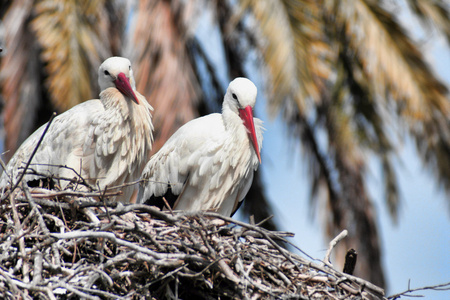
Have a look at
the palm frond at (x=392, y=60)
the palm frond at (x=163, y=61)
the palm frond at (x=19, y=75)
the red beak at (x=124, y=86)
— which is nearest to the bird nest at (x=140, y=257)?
the red beak at (x=124, y=86)

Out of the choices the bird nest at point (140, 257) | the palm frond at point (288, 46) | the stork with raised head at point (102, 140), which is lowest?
the bird nest at point (140, 257)

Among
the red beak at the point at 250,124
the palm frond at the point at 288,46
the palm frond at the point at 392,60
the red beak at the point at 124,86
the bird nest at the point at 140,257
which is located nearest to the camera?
the bird nest at the point at 140,257

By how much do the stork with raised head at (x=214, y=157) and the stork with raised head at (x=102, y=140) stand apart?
0.22m

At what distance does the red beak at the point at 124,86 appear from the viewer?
4.85 m

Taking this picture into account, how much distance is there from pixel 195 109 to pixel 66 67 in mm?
1273

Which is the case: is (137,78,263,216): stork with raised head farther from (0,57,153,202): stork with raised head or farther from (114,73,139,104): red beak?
(114,73,139,104): red beak

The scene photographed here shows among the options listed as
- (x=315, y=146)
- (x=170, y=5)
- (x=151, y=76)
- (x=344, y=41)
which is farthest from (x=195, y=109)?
(x=315, y=146)

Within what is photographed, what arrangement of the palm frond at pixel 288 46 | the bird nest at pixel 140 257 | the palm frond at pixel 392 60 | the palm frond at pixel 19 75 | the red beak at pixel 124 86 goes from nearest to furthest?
1. the bird nest at pixel 140 257
2. the red beak at pixel 124 86
3. the palm frond at pixel 288 46
4. the palm frond at pixel 392 60
5. the palm frond at pixel 19 75

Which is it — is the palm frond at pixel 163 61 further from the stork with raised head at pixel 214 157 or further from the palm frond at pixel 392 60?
the stork with raised head at pixel 214 157

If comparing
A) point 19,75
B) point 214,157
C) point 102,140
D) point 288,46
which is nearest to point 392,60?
point 288,46

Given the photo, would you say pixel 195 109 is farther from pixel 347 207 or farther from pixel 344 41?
pixel 347 207

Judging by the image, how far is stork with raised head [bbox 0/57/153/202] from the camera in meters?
4.80

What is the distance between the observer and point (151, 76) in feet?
22.5

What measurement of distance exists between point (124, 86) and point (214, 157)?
0.74 m
